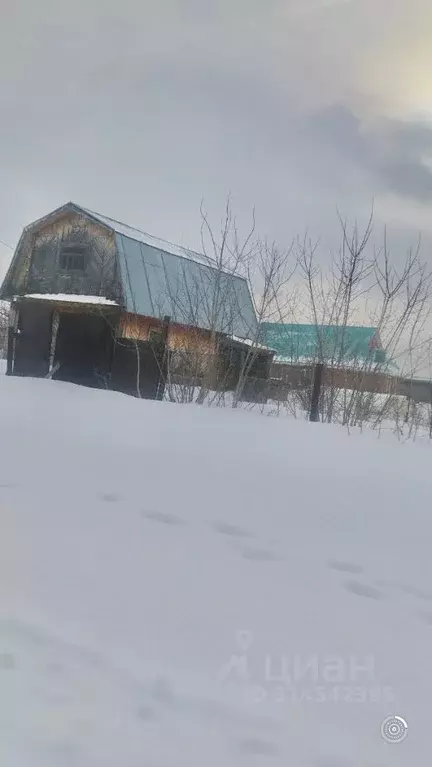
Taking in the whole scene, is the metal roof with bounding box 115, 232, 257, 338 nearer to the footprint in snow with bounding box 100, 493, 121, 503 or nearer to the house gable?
the house gable

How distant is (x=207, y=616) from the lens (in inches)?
54.9

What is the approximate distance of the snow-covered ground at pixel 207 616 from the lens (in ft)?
3.31

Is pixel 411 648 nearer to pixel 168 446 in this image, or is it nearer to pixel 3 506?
pixel 3 506

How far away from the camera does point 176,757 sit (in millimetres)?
949

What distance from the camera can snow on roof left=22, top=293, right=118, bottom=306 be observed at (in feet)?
33.5

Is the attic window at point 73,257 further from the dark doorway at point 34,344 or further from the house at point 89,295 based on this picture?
the dark doorway at point 34,344

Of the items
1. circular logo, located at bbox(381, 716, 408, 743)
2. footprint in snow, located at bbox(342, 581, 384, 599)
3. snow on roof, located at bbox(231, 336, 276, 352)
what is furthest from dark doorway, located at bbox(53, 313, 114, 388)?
circular logo, located at bbox(381, 716, 408, 743)

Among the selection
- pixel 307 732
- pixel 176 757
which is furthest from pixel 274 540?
pixel 176 757

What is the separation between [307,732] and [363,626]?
44cm

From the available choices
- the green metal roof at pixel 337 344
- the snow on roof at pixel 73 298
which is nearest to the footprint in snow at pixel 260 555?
the green metal roof at pixel 337 344

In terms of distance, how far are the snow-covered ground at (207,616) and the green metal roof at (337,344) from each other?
397 centimetres


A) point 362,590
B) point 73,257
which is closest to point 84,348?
point 73,257

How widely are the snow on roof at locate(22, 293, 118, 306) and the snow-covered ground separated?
7542mm
